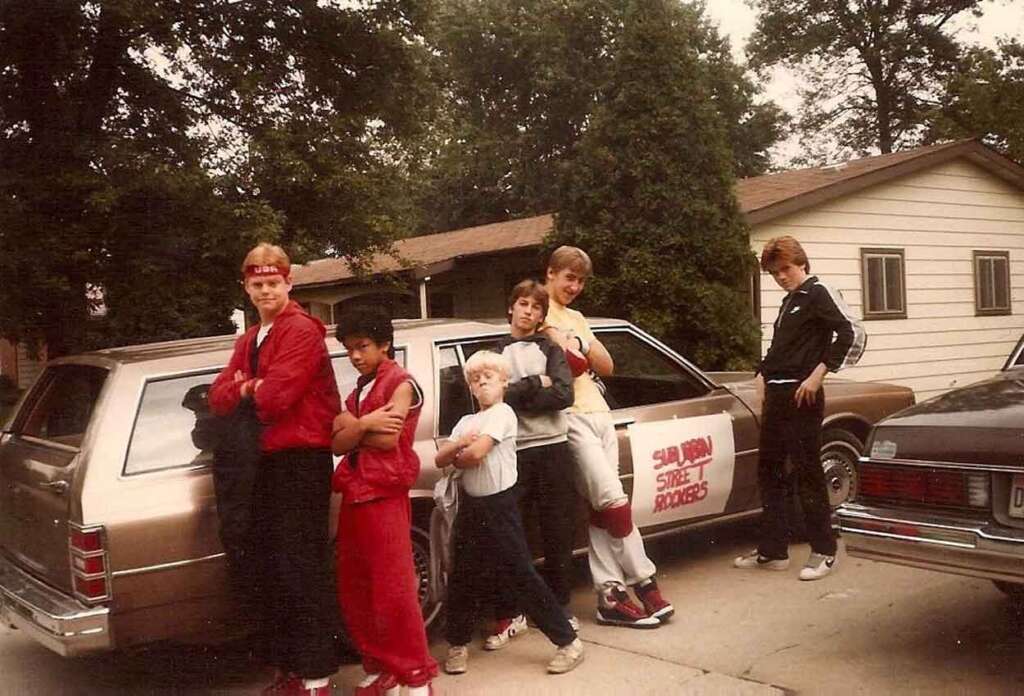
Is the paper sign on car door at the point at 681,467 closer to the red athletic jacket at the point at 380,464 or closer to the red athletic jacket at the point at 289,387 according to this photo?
the red athletic jacket at the point at 380,464

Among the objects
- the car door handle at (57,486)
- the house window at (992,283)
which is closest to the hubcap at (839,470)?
the car door handle at (57,486)

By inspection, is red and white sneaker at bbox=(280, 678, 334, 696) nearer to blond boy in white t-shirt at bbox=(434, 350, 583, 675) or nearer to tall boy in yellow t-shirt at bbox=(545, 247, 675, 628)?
blond boy in white t-shirt at bbox=(434, 350, 583, 675)

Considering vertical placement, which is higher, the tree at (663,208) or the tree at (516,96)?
the tree at (516,96)

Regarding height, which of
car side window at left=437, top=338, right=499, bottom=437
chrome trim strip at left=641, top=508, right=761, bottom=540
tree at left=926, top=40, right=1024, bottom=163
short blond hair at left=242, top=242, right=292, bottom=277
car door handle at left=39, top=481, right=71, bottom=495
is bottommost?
chrome trim strip at left=641, top=508, right=761, bottom=540

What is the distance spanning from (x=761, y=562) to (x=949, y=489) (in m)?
2.08

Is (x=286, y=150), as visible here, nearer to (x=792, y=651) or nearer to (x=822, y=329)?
(x=822, y=329)

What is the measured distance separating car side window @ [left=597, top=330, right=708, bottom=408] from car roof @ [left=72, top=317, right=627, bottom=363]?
232 millimetres

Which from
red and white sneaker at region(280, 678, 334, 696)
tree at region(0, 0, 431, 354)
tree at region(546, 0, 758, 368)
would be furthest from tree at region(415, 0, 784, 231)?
red and white sneaker at region(280, 678, 334, 696)

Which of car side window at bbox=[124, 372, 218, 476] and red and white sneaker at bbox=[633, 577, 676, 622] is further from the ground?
car side window at bbox=[124, 372, 218, 476]

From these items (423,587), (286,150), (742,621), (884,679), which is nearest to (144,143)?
(286,150)

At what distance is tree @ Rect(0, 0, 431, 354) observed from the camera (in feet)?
29.7

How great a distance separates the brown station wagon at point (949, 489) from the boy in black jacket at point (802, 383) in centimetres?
106

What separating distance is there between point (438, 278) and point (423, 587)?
1325cm

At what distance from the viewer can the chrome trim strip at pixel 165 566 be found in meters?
3.89
